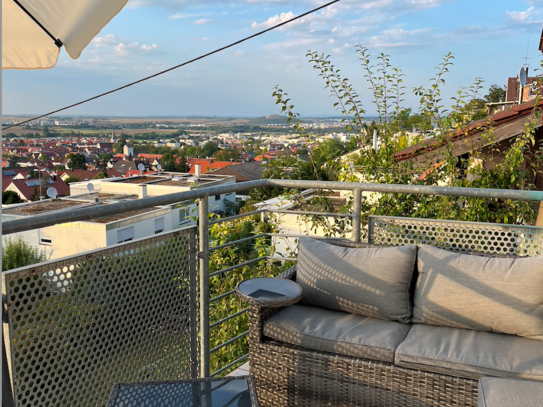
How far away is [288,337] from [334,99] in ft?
9.99

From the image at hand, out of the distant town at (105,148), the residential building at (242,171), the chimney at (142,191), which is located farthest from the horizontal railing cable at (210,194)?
the residential building at (242,171)

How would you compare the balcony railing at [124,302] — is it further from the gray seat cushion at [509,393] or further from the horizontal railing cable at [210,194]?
the gray seat cushion at [509,393]

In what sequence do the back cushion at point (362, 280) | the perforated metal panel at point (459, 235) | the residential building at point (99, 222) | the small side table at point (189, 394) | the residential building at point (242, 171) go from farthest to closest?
the residential building at point (242, 171)
the residential building at point (99, 222)
the perforated metal panel at point (459, 235)
the back cushion at point (362, 280)
the small side table at point (189, 394)

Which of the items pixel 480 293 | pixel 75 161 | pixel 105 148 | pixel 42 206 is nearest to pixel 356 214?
pixel 480 293

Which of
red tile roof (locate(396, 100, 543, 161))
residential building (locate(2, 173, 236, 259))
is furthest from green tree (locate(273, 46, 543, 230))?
residential building (locate(2, 173, 236, 259))

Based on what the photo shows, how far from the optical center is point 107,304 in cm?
196

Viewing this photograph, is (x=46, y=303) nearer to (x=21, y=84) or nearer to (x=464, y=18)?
(x=464, y=18)

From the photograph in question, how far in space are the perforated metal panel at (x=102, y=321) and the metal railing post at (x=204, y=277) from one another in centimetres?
4

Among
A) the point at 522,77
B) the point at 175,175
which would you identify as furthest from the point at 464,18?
the point at 175,175

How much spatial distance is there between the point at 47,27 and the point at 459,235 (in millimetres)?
2337

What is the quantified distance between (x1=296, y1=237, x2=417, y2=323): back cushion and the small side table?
98cm

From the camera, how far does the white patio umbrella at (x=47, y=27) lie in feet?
5.95

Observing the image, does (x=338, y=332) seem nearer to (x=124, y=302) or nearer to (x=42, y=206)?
(x=124, y=302)

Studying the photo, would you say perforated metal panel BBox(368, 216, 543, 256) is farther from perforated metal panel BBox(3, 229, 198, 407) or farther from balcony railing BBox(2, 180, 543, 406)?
perforated metal panel BBox(3, 229, 198, 407)
